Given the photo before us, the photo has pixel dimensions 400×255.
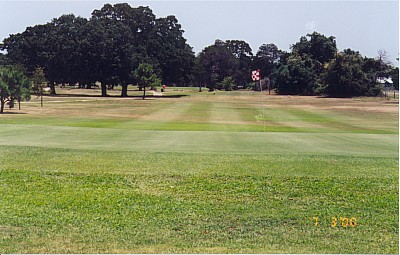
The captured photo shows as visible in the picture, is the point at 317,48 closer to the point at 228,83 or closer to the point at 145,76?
the point at 228,83

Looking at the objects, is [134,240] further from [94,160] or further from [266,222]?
[94,160]

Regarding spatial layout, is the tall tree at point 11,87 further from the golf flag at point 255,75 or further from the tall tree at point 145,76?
the tall tree at point 145,76

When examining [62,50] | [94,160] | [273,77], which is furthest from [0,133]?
[62,50]

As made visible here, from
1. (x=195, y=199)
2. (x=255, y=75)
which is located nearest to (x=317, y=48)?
(x=255, y=75)

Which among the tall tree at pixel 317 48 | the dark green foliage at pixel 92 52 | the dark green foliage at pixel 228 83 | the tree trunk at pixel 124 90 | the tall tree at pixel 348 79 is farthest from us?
the tree trunk at pixel 124 90

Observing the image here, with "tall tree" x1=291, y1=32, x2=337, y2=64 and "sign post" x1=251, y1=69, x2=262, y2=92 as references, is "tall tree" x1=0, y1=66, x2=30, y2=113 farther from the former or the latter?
"tall tree" x1=291, y1=32, x2=337, y2=64

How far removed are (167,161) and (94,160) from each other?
4.95 feet

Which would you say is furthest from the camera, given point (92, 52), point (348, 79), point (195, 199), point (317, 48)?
point (92, 52)

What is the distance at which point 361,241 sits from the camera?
610cm

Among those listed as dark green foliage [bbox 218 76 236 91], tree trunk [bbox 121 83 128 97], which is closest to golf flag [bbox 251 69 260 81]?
dark green foliage [bbox 218 76 236 91]
